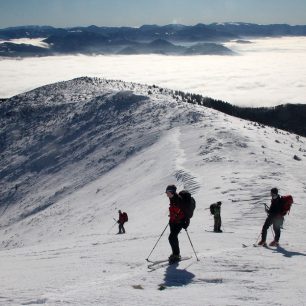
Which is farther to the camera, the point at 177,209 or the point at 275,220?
the point at 275,220

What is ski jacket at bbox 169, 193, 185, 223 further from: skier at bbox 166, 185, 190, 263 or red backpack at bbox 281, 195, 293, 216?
red backpack at bbox 281, 195, 293, 216

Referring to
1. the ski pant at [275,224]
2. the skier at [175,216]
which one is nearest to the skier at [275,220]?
the ski pant at [275,224]

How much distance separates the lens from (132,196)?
95.5ft

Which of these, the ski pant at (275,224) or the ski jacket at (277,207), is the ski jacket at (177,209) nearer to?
the ski pant at (275,224)

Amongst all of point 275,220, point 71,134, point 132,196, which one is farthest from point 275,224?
point 71,134

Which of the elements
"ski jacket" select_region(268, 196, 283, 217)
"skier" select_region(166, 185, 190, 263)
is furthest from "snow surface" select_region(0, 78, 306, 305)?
"ski jacket" select_region(268, 196, 283, 217)

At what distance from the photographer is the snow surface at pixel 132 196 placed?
815cm

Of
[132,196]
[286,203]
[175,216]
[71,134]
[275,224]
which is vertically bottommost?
[132,196]

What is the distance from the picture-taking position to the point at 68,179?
42.3 m

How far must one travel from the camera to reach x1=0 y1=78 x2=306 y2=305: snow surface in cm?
815

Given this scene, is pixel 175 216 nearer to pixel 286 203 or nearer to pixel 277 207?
pixel 277 207

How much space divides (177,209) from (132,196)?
19.9 metres

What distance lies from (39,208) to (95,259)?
28586 mm

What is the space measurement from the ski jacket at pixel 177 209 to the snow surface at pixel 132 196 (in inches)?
39.3
